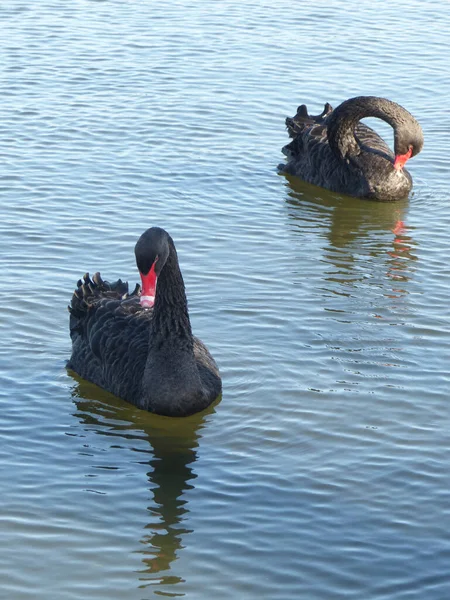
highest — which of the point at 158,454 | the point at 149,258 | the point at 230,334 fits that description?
the point at 149,258

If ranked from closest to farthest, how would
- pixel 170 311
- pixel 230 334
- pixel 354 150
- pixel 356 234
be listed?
pixel 170 311 < pixel 230 334 < pixel 356 234 < pixel 354 150

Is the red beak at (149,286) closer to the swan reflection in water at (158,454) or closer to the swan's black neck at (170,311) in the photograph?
the swan's black neck at (170,311)

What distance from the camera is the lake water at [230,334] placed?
569 cm

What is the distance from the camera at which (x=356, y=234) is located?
10781 millimetres

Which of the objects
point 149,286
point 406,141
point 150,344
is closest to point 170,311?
point 150,344

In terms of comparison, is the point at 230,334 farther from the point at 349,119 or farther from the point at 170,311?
the point at 349,119

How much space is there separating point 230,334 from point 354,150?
4.30 m

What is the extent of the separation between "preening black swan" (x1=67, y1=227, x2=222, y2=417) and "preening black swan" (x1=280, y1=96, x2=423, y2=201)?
4388mm

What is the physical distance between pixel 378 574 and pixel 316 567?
0.96ft

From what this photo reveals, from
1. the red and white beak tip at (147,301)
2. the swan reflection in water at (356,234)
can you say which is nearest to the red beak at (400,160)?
the swan reflection in water at (356,234)

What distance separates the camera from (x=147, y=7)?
19.0 m

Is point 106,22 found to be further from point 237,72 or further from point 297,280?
point 297,280

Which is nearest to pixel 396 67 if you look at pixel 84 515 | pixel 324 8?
pixel 324 8

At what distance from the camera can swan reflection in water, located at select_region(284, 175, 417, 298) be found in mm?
9633
